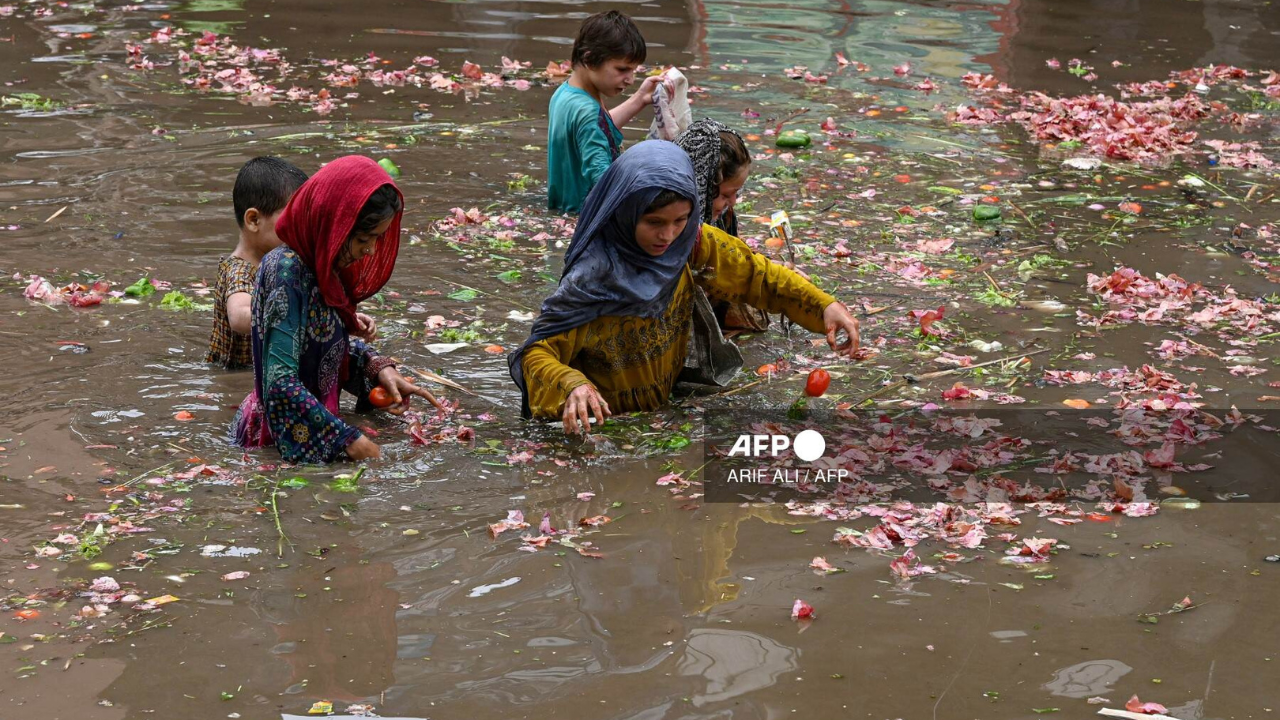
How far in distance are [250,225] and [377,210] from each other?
133 centimetres

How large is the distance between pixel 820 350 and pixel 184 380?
2810 mm

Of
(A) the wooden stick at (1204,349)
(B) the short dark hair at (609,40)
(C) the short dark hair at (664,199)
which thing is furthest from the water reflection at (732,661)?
(B) the short dark hair at (609,40)

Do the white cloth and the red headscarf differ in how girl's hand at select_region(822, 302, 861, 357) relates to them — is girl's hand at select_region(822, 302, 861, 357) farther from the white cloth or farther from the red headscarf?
the white cloth

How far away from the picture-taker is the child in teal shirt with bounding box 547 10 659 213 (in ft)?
22.5

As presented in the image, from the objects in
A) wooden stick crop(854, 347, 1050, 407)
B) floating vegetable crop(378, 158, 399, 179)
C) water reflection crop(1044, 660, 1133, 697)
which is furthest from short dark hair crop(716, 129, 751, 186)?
water reflection crop(1044, 660, 1133, 697)

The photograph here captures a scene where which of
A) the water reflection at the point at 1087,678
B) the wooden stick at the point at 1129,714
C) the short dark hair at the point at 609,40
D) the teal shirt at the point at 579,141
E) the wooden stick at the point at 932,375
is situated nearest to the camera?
the wooden stick at the point at 1129,714

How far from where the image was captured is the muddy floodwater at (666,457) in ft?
10.7

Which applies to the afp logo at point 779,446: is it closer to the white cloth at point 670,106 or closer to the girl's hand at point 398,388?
the girl's hand at point 398,388

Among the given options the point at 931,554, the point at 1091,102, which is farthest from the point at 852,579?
the point at 1091,102

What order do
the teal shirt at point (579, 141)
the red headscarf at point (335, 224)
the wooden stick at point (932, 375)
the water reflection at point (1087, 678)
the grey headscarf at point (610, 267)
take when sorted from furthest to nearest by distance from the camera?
1. the teal shirt at point (579, 141)
2. the wooden stick at point (932, 375)
3. the grey headscarf at point (610, 267)
4. the red headscarf at point (335, 224)
5. the water reflection at point (1087, 678)

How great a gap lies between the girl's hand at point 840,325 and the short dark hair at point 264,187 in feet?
7.21

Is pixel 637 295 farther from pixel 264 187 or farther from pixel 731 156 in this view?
pixel 264 187

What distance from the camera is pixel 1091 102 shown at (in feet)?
33.2

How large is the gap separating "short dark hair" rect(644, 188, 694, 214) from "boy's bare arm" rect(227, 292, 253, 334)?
1.75 meters
